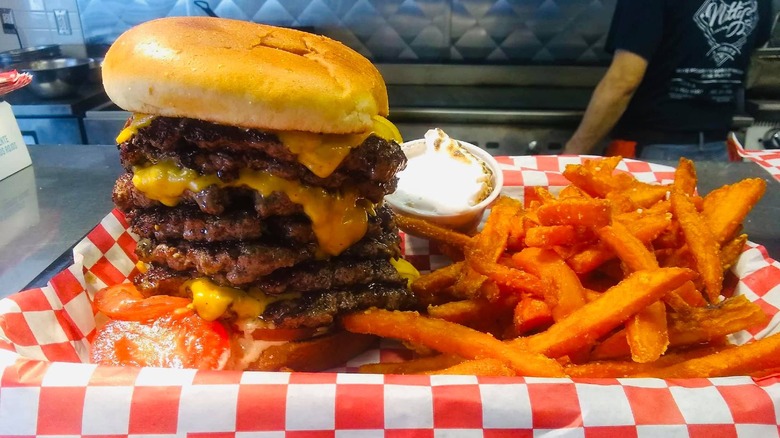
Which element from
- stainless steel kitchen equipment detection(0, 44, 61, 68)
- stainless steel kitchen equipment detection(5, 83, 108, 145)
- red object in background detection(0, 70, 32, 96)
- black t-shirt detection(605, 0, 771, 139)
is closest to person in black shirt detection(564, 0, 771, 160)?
black t-shirt detection(605, 0, 771, 139)

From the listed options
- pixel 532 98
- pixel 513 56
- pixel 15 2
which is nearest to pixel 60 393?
pixel 532 98

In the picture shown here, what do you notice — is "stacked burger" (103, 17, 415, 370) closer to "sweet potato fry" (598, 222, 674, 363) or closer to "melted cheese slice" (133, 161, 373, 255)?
"melted cheese slice" (133, 161, 373, 255)

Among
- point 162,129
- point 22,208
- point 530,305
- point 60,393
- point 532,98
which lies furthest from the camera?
point 532,98

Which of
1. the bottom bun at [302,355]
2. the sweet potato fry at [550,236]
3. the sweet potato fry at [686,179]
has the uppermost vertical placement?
the sweet potato fry at [686,179]

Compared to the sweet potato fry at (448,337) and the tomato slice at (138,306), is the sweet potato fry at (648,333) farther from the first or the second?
the tomato slice at (138,306)

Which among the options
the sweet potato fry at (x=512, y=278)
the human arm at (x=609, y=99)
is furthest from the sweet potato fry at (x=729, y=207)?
the human arm at (x=609, y=99)

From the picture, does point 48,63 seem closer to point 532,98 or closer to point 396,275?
point 532,98

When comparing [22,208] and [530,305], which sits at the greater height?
[530,305]
